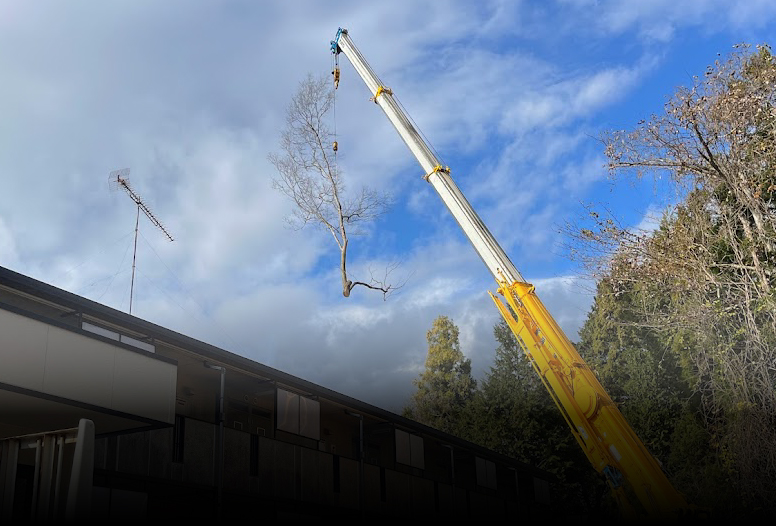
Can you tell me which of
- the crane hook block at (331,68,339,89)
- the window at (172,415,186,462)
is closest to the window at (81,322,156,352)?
the window at (172,415,186,462)

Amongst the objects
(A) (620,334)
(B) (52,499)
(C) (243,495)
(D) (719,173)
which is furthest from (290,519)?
(A) (620,334)

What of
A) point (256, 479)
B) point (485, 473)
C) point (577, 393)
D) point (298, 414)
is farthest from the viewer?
point (485, 473)

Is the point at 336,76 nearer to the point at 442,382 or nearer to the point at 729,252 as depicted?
the point at 729,252

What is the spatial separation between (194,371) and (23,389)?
5.78 m

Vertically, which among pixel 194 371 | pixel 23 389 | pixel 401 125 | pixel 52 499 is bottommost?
pixel 52 499

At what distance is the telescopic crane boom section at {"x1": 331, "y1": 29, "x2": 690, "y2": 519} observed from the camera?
1354 cm

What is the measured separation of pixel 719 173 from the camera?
59.3 ft

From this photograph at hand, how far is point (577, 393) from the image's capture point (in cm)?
1428

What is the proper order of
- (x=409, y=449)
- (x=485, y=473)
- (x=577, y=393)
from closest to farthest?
(x=577, y=393), (x=409, y=449), (x=485, y=473)

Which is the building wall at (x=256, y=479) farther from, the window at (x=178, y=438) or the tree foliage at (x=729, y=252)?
the tree foliage at (x=729, y=252)

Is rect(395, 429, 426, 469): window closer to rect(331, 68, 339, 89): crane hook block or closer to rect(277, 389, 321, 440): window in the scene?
rect(277, 389, 321, 440): window

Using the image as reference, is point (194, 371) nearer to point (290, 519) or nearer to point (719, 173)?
point (290, 519)

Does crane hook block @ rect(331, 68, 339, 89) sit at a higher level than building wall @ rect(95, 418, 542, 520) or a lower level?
higher

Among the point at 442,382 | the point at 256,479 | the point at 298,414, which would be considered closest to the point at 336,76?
the point at 298,414
